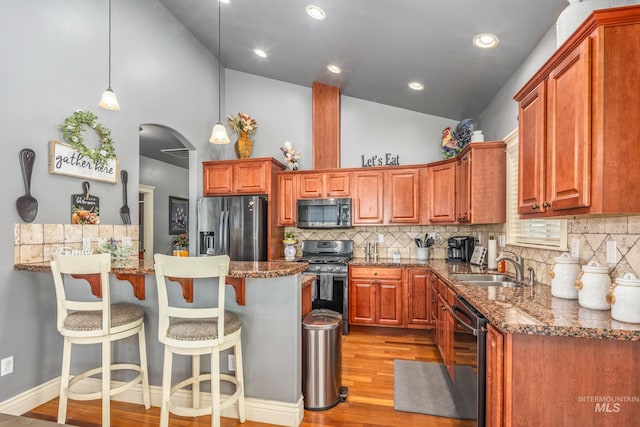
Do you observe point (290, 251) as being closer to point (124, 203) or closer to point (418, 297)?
point (418, 297)

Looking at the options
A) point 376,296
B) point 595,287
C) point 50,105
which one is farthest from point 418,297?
point 50,105

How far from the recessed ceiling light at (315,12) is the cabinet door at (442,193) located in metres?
2.22

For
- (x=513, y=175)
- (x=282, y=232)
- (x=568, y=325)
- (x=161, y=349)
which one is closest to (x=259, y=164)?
(x=282, y=232)

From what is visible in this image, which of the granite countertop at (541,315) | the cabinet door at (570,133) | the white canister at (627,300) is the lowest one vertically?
the granite countertop at (541,315)

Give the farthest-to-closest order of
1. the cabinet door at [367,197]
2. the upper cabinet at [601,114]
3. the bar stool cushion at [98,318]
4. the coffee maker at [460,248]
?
the cabinet door at [367,197], the coffee maker at [460,248], the bar stool cushion at [98,318], the upper cabinet at [601,114]

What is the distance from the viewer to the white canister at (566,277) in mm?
1932

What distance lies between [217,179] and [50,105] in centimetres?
223

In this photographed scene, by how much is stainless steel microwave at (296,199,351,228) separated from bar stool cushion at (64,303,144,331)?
257 cm

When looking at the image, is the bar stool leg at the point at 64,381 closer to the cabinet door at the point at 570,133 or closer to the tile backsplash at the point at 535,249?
the cabinet door at the point at 570,133

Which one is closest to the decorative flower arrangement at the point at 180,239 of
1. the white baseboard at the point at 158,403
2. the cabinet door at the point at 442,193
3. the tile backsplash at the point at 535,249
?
the tile backsplash at the point at 535,249

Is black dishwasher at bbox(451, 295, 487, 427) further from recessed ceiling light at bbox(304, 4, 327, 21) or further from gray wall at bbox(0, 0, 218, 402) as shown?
gray wall at bbox(0, 0, 218, 402)

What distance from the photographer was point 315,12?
2.95 meters

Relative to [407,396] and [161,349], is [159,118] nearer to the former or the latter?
[161,349]

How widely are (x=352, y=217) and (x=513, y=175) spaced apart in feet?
6.74
